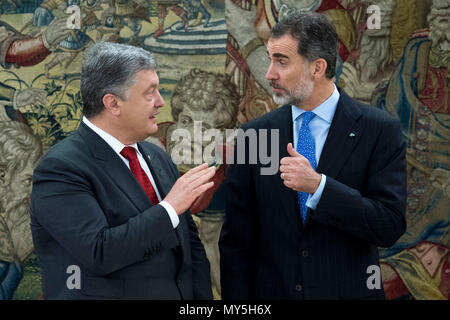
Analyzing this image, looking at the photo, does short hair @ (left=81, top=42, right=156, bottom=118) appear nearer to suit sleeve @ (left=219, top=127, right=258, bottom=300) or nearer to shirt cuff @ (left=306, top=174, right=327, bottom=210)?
suit sleeve @ (left=219, top=127, right=258, bottom=300)

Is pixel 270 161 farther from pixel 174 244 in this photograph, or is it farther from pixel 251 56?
pixel 251 56

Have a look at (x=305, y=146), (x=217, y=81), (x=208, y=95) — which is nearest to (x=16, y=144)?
(x=208, y=95)

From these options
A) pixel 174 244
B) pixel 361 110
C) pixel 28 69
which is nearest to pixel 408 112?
pixel 361 110

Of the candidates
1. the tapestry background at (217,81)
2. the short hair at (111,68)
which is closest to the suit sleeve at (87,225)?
the short hair at (111,68)

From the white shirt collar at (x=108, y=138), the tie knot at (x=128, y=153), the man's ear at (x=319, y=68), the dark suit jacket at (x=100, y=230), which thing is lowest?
the dark suit jacket at (x=100, y=230)

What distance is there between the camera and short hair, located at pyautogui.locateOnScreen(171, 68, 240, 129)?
4.54m

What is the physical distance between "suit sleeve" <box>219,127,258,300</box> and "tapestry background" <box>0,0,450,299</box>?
6.19 feet

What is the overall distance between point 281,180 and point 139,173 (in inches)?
28.1

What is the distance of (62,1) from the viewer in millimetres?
4516

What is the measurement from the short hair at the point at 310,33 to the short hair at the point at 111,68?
0.78m

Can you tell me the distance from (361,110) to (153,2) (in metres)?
2.54

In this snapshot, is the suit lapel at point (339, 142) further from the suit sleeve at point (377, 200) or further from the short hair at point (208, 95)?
the short hair at point (208, 95)

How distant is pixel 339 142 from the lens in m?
2.57

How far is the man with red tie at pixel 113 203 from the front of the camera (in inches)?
84.6
